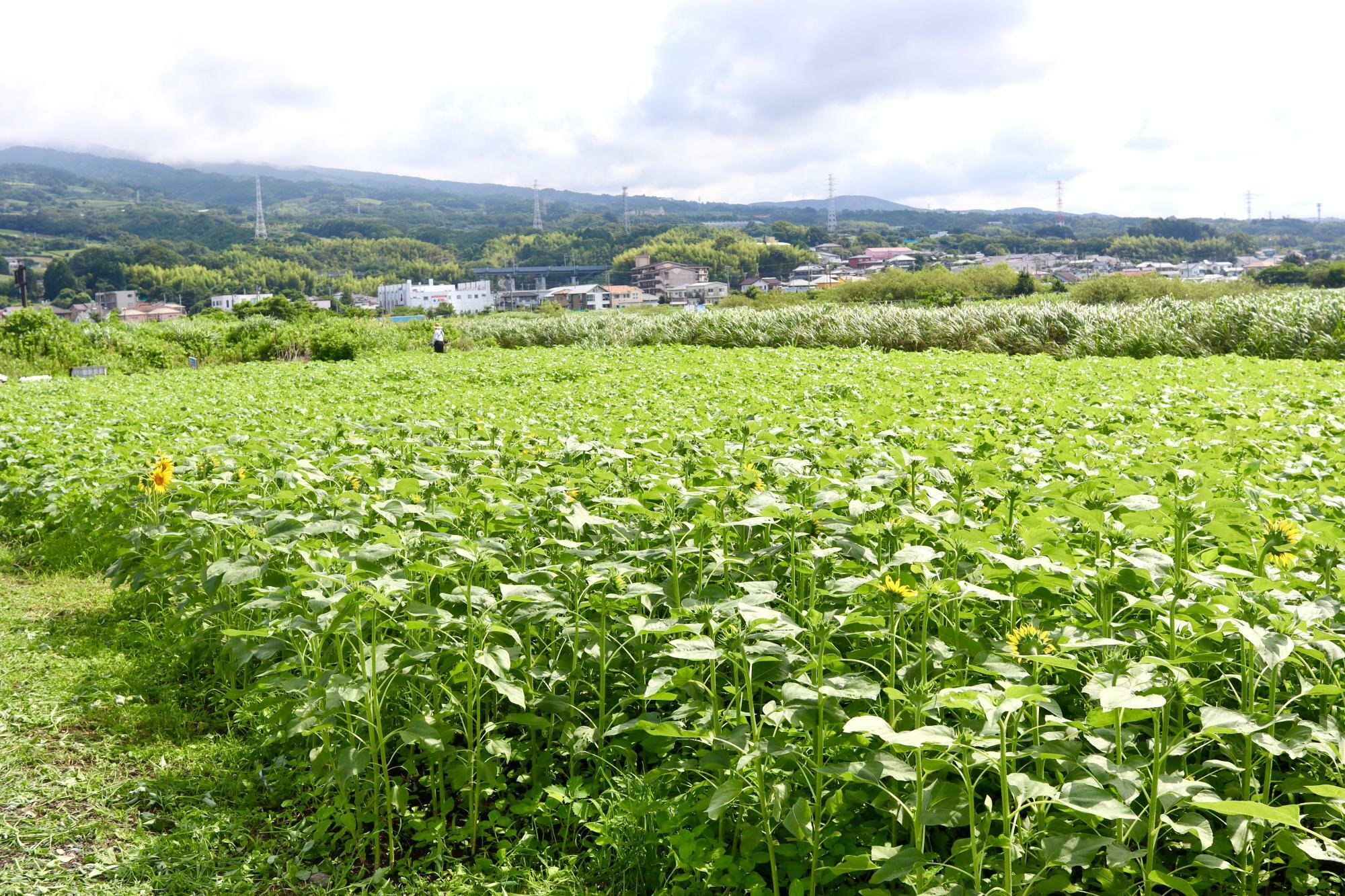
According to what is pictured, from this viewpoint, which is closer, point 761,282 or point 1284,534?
point 1284,534

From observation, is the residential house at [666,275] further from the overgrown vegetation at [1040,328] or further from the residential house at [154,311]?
the overgrown vegetation at [1040,328]

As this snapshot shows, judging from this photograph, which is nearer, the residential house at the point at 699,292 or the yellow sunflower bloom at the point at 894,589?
the yellow sunflower bloom at the point at 894,589

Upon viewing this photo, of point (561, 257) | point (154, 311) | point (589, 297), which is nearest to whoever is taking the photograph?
point (154, 311)

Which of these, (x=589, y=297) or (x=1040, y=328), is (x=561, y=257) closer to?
(x=589, y=297)

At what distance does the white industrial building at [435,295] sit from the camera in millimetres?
84312

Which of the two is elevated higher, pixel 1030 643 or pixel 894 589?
pixel 894 589

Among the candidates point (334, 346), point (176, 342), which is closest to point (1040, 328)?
point (334, 346)

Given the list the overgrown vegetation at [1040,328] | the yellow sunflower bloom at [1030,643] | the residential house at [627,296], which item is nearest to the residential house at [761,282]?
the residential house at [627,296]

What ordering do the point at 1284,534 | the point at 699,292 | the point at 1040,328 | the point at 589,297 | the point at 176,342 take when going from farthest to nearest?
the point at 589,297 < the point at 699,292 < the point at 176,342 < the point at 1040,328 < the point at 1284,534

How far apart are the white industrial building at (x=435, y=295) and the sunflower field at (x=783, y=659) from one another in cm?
8005

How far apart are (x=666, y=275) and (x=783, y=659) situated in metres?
84.2

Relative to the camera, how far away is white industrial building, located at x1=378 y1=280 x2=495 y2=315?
84312mm

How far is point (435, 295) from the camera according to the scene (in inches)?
3356

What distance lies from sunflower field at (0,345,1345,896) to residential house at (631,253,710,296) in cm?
7913
